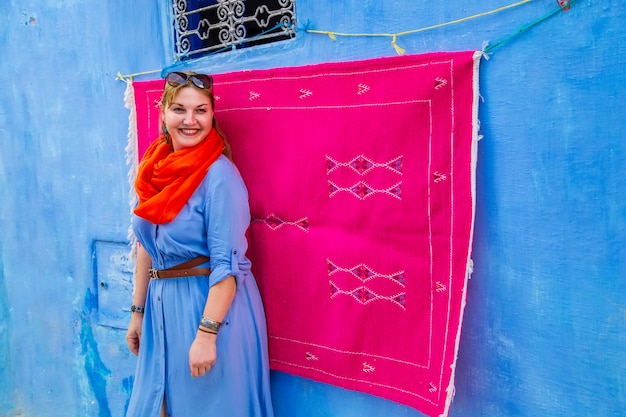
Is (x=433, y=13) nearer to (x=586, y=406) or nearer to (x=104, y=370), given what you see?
(x=586, y=406)

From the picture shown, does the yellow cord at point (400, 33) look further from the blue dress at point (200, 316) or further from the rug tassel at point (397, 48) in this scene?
the blue dress at point (200, 316)

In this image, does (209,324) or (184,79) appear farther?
(184,79)

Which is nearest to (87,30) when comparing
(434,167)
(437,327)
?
(434,167)

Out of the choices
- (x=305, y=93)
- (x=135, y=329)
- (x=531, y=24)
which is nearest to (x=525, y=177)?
(x=531, y=24)

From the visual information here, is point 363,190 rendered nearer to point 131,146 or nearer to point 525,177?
point 525,177

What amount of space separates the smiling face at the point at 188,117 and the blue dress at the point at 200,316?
0.50 ft

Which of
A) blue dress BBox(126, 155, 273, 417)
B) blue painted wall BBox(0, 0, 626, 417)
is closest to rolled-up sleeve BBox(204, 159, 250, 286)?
blue dress BBox(126, 155, 273, 417)

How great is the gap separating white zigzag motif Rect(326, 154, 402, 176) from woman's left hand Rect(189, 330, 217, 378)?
2.58 ft

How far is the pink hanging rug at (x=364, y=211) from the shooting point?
1.94 metres

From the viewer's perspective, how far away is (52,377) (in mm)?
3561

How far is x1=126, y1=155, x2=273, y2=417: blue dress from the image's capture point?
7.03ft

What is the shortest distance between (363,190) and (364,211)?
0.08m

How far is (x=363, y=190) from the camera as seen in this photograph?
6.97 feet

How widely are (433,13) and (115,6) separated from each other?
1763 mm
